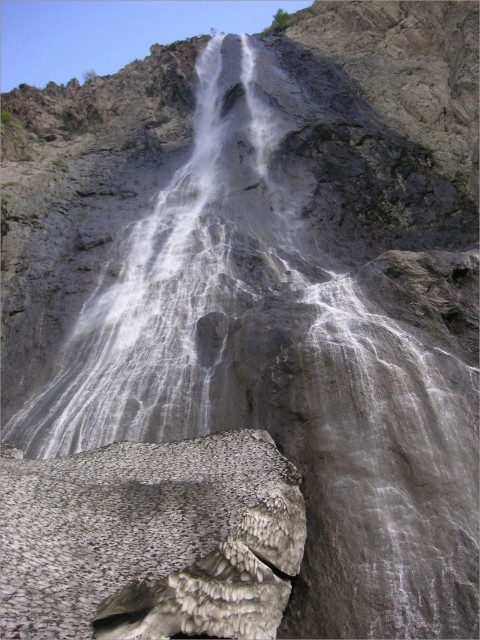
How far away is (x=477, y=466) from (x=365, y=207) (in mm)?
16994

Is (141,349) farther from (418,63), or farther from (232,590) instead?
(418,63)

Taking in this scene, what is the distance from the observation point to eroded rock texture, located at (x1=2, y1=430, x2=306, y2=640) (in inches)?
278

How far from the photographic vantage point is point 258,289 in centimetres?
2017

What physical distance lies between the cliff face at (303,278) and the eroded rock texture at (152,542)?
1245 millimetres

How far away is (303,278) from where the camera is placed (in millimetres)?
21328

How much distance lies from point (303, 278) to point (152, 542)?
46.0 feet

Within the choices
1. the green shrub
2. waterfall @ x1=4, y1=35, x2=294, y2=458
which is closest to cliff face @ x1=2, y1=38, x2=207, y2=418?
waterfall @ x1=4, y1=35, x2=294, y2=458

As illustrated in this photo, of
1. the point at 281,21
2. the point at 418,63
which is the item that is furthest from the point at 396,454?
the point at 281,21

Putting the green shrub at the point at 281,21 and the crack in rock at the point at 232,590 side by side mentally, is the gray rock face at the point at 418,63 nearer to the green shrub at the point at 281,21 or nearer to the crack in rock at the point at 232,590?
the green shrub at the point at 281,21

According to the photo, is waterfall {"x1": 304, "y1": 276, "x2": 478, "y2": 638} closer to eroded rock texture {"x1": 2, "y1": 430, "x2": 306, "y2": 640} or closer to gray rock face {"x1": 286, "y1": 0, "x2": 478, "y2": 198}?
eroded rock texture {"x1": 2, "y1": 430, "x2": 306, "y2": 640}

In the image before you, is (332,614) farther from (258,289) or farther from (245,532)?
(258,289)

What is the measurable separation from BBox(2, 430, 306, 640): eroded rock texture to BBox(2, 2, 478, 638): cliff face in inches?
49.0

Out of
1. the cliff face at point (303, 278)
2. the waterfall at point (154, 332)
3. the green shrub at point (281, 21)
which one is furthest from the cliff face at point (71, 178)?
the green shrub at point (281, 21)

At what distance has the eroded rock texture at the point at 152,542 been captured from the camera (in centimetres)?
706
